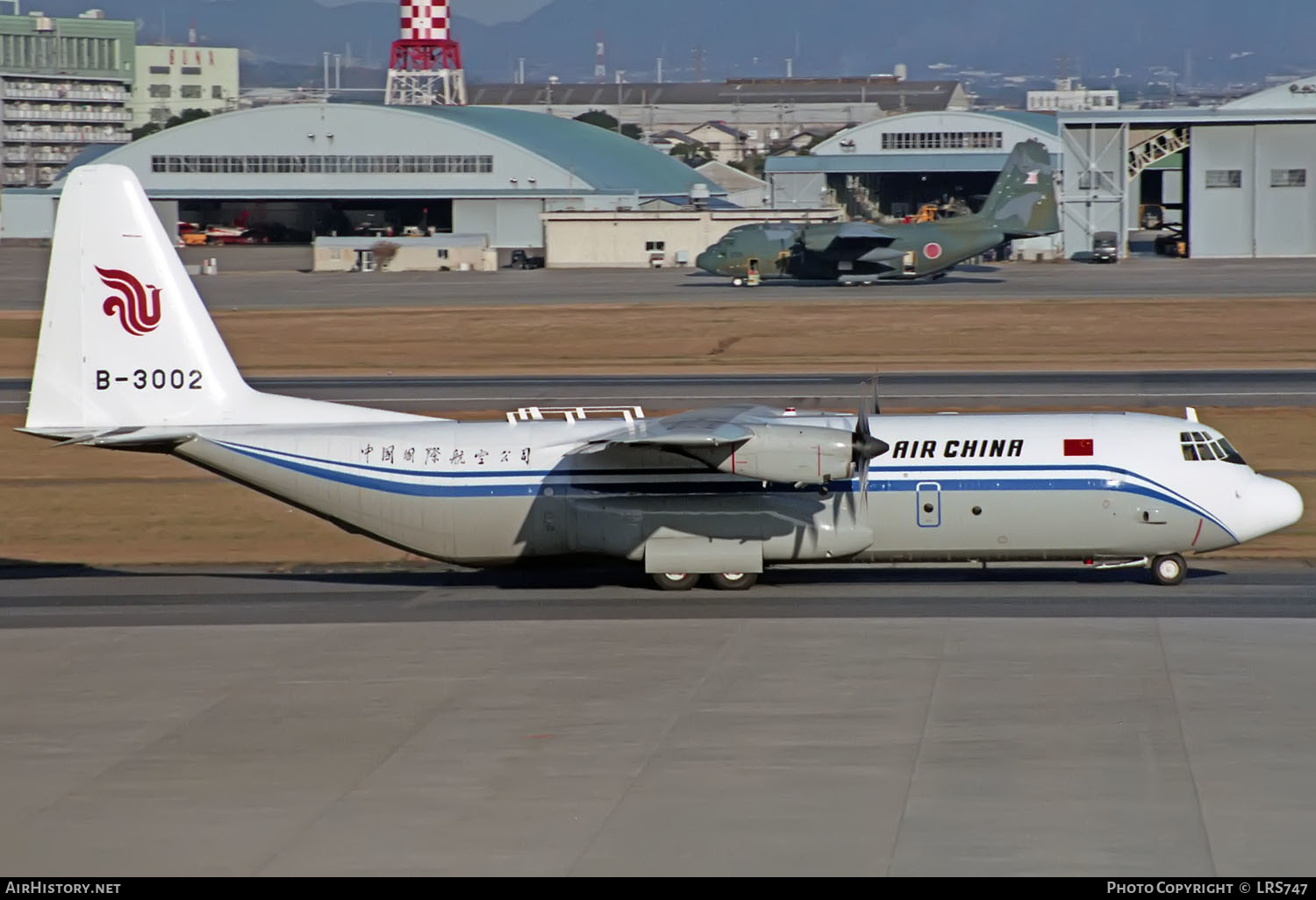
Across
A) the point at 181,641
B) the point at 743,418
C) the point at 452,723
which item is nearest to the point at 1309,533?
the point at 743,418

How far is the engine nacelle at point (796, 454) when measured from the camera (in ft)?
84.4

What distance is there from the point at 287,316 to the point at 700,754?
59885 millimetres

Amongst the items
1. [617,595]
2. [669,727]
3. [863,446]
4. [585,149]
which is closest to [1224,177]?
[585,149]

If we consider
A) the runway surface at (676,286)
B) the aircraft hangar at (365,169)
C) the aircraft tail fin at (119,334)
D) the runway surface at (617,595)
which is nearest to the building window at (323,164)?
the aircraft hangar at (365,169)

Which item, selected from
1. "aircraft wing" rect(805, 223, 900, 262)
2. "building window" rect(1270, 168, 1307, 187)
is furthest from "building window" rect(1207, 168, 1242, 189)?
"aircraft wing" rect(805, 223, 900, 262)

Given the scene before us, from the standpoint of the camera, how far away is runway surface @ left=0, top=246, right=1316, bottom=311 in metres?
80.3

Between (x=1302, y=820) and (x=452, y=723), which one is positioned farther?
(x=452, y=723)

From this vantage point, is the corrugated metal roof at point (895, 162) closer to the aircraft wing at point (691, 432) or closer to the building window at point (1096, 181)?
the building window at point (1096, 181)

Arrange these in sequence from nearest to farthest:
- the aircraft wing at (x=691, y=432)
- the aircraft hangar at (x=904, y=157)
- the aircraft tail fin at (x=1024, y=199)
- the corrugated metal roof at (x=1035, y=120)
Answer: the aircraft wing at (x=691, y=432)
the aircraft tail fin at (x=1024, y=199)
the aircraft hangar at (x=904, y=157)
the corrugated metal roof at (x=1035, y=120)

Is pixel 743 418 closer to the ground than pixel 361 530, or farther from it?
farther from it

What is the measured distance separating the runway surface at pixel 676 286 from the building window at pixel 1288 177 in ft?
20.3

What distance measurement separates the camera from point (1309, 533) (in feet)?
106

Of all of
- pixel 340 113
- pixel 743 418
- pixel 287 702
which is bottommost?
pixel 287 702

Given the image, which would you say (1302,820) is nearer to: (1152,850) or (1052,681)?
(1152,850)
